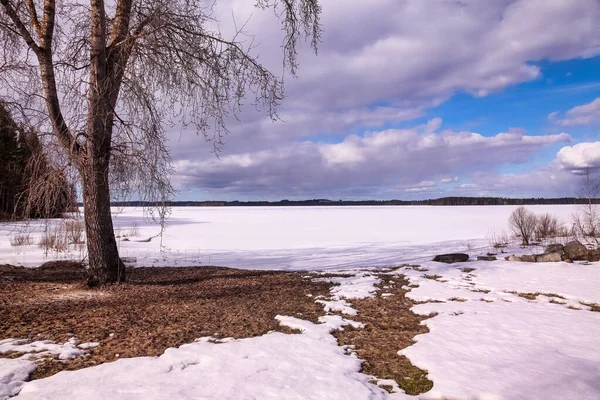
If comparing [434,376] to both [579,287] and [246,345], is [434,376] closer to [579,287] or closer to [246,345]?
[246,345]

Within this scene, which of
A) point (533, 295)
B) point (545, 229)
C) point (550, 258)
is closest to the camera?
point (533, 295)

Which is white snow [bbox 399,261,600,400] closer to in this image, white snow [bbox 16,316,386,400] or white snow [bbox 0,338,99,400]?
white snow [bbox 16,316,386,400]

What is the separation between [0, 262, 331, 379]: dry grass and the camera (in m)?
4.36

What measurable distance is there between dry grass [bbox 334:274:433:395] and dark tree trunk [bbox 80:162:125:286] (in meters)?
4.65

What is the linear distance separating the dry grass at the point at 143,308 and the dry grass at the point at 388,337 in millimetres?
837

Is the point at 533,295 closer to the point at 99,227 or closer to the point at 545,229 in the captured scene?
the point at 99,227

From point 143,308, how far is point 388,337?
12.3 feet

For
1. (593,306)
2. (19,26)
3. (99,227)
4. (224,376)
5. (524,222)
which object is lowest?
(593,306)

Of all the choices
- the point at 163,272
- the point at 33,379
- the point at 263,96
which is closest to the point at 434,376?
the point at 33,379

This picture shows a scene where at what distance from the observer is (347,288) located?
752cm

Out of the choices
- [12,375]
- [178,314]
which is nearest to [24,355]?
[12,375]

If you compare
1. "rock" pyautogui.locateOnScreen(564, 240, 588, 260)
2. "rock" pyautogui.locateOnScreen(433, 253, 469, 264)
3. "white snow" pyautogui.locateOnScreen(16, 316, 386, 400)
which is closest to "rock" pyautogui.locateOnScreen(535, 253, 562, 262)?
"rock" pyautogui.locateOnScreen(564, 240, 588, 260)

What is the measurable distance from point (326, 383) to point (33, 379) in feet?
8.63

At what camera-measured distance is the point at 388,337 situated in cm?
462
